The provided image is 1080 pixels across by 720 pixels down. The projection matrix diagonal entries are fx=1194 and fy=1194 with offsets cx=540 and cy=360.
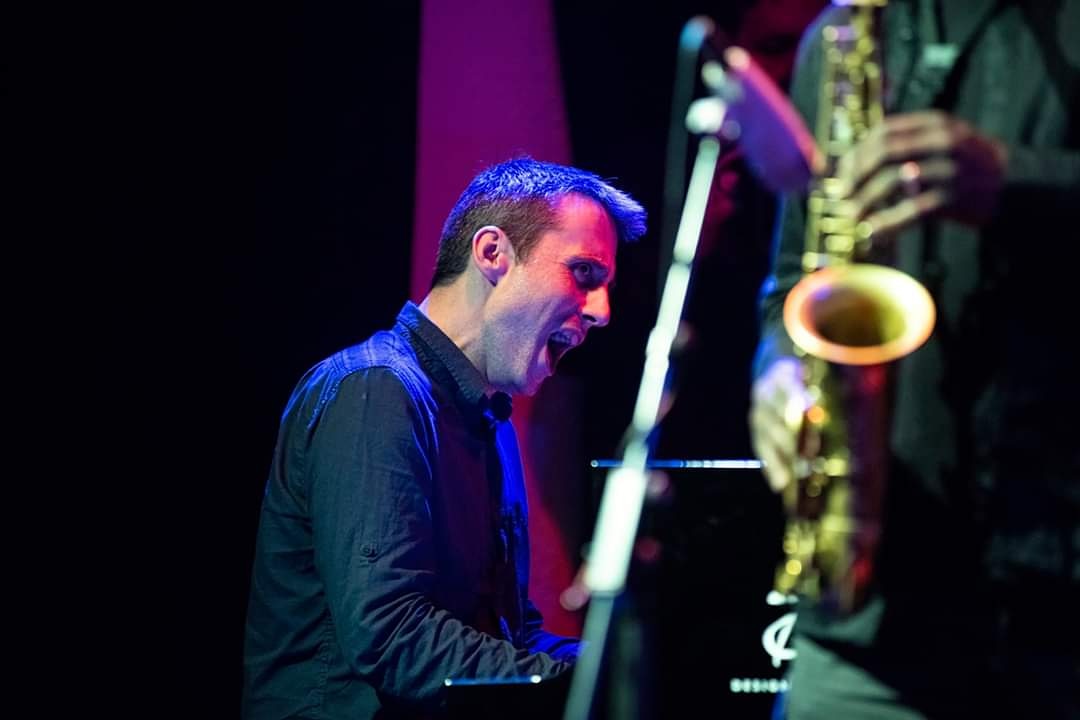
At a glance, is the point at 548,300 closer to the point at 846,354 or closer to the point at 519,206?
the point at 519,206

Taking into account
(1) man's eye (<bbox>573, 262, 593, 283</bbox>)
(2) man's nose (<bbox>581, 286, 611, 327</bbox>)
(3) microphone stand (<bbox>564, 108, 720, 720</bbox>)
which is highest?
(1) man's eye (<bbox>573, 262, 593, 283</bbox>)

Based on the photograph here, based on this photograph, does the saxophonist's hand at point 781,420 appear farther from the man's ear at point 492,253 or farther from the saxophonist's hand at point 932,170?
the man's ear at point 492,253

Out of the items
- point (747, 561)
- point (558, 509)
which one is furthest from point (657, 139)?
point (747, 561)

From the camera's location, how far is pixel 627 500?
5.12 ft

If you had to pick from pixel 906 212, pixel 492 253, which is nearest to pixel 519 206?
pixel 492 253

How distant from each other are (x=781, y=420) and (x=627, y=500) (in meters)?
0.23

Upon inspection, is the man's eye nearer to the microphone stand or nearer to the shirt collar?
the shirt collar

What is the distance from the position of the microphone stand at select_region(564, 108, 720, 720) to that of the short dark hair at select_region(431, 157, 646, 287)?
186 cm

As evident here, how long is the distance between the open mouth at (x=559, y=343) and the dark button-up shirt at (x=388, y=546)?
25cm

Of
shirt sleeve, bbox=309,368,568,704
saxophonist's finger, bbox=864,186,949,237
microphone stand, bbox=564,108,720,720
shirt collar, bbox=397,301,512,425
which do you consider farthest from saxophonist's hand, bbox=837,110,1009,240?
shirt collar, bbox=397,301,512,425

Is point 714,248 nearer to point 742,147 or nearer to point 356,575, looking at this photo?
point 356,575

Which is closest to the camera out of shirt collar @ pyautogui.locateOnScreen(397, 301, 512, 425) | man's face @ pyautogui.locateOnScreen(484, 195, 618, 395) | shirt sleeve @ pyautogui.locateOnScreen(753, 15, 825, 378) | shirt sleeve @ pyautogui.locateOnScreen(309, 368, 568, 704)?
shirt sleeve @ pyautogui.locateOnScreen(753, 15, 825, 378)

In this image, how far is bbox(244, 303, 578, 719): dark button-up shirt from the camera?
276 centimetres

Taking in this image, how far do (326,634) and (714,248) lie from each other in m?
2.06
